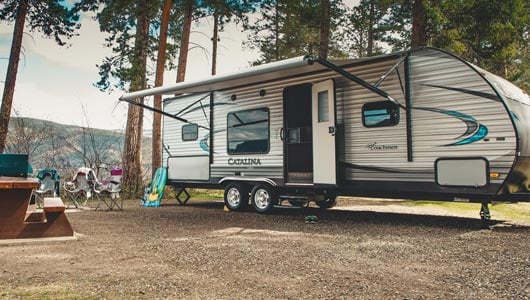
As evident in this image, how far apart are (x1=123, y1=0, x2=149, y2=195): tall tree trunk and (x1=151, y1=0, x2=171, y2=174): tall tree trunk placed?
672 millimetres

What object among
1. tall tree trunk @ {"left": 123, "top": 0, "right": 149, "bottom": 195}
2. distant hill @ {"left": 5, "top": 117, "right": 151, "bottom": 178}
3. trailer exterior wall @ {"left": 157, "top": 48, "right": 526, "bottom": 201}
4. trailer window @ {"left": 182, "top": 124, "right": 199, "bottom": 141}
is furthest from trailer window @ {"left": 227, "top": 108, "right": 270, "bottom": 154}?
distant hill @ {"left": 5, "top": 117, "right": 151, "bottom": 178}

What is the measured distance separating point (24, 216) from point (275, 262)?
3.41m

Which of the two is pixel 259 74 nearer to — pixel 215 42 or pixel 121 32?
pixel 121 32

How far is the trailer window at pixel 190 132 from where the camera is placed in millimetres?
10768

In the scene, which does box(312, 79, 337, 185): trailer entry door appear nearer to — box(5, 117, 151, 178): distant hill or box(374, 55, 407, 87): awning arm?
box(374, 55, 407, 87): awning arm

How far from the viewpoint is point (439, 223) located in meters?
7.36

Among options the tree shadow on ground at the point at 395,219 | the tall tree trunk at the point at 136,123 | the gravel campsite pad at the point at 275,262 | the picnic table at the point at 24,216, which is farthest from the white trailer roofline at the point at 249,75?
the tall tree trunk at the point at 136,123

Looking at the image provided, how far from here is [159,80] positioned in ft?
42.8

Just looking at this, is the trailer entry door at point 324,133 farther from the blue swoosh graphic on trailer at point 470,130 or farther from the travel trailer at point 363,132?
the blue swoosh graphic on trailer at point 470,130

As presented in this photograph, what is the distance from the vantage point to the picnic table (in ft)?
17.3

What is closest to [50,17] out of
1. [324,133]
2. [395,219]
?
[324,133]

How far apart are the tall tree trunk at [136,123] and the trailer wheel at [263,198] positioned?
18.3 feet

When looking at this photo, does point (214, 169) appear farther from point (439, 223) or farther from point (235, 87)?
point (439, 223)

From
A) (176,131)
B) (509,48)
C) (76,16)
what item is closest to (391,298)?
(176,131)
